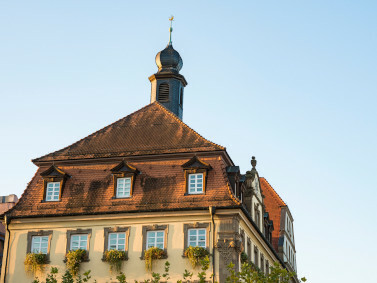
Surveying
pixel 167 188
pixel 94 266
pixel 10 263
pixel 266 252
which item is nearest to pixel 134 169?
pixel 167 188

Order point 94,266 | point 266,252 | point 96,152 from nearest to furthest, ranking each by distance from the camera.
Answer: point 94,266, point 96,152, point 266,252

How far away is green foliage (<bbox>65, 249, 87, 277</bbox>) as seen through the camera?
119 ft

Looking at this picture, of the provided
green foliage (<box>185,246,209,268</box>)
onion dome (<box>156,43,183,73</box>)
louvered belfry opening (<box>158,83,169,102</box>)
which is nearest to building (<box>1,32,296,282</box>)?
green foliage (<box>185,246,209,268</box>)

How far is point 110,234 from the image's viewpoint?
3728 cm

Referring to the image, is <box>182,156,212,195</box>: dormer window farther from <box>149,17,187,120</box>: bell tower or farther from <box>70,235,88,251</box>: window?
<box>149,17,187,120</box>: bell tower

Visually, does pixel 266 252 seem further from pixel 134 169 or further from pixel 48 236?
pixel 48 236

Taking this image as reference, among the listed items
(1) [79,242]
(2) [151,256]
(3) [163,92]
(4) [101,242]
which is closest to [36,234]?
(1) [79,242]

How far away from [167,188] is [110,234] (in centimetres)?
371

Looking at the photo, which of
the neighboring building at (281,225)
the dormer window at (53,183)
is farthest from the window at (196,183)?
the neighboring building at (281,225)

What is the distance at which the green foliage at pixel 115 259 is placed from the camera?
36031 mm

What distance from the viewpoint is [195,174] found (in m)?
37.7

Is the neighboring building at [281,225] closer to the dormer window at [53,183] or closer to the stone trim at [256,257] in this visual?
the stone trim at [256,257]

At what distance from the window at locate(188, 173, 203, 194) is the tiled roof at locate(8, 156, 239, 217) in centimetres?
33

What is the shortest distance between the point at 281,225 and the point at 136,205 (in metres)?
21.4
